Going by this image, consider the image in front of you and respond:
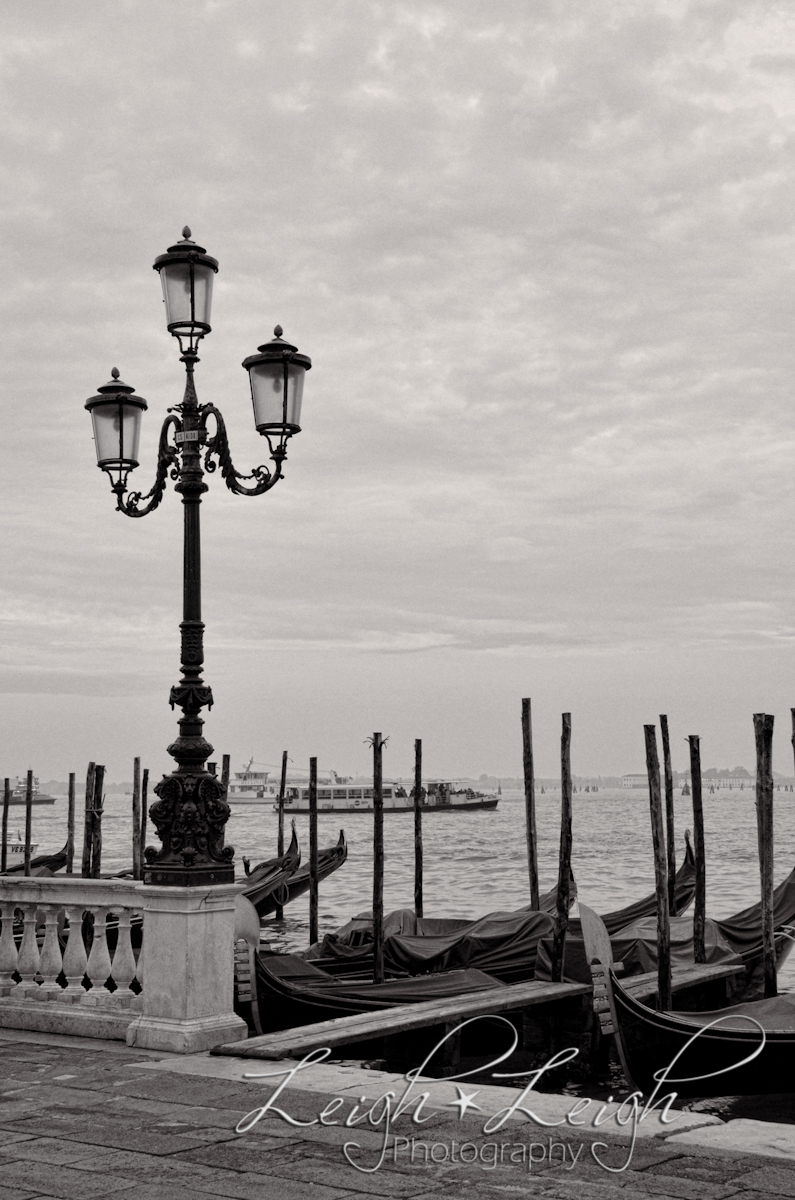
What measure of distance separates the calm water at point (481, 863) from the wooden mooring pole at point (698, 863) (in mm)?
1889

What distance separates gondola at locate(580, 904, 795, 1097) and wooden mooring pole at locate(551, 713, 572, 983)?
7.89 ft

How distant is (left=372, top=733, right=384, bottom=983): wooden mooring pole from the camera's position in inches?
476

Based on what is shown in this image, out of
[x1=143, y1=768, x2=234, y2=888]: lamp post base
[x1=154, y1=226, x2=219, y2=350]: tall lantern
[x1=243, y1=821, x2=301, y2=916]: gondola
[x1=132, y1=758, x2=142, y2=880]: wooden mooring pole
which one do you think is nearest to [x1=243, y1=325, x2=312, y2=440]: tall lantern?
[x1=154, y1=226, x2=219, y2=350]: tall lantern

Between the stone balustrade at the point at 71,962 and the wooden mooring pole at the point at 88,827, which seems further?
the wooden mooring pole at the point at 88,827

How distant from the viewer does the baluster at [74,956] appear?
6879 mm

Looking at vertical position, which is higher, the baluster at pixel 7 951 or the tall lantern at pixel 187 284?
the tall lantern at pixel 187 284

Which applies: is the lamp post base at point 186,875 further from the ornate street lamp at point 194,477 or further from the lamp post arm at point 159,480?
the lamp post arm at point 159,480

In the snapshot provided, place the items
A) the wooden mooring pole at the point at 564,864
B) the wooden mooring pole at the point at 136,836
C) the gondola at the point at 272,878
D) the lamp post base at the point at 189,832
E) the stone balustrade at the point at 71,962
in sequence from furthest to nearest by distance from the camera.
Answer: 1. the gondola at the point at 272,878
2. the wooden mooring pole at the point at 136,836
3. the wooden mooring pole at the point at 564,864
4. the stone balustrade at the point at 71,962
5. the lamp post base at the point at 189,832

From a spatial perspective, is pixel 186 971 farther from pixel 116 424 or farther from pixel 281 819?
pixel 281 819

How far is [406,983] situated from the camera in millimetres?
9898

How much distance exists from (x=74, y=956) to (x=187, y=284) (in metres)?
3.78

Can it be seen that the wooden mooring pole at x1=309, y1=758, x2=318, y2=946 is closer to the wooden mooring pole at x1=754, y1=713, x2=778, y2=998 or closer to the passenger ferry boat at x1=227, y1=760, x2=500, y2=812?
the wooden mooring pole at x1=754, y1=713, x2=778, y2=998

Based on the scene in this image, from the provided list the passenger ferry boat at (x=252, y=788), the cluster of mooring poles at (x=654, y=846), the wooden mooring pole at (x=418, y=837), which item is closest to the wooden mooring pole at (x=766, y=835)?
the cluster of mooring poles at (x=654, y=846)

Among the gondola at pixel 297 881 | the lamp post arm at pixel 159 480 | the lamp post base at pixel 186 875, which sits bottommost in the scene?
the gondola at pixel 297 881
